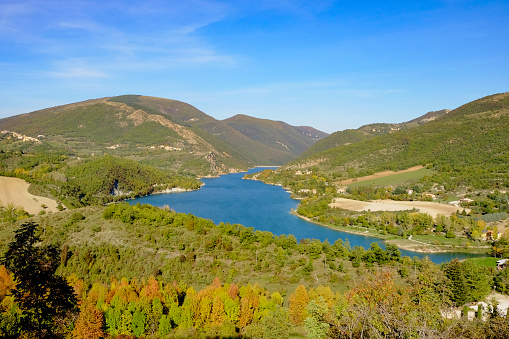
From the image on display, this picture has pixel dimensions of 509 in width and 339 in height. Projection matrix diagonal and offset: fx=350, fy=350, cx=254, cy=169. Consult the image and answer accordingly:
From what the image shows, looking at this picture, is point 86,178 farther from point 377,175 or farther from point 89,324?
point 89,324

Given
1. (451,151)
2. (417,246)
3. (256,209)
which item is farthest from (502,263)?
(451,151)

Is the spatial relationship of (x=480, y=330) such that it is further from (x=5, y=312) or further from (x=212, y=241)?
(x=212, y=241)

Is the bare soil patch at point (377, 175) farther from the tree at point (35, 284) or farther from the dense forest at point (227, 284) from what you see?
the tree at point (35, 284)

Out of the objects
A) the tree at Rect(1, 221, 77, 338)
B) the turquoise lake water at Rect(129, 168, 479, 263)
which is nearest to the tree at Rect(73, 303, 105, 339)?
the tree at Rect(1, 221, 77, 338)

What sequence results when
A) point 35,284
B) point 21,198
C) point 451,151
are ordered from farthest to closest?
point 451,151 < point 21,198 < point 35,284

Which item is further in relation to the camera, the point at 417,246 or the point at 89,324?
the point at 417,246

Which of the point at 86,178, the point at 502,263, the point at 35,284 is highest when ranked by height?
the point at 35,284
